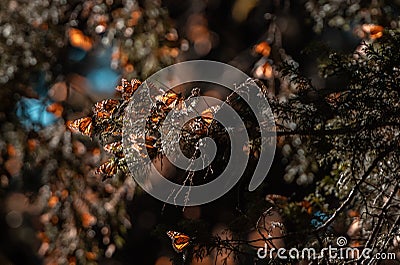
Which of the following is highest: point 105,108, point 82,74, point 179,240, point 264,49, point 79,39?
point 105,108

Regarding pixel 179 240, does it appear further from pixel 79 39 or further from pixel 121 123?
pixel 79 39

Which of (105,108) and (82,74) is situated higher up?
(105,108)

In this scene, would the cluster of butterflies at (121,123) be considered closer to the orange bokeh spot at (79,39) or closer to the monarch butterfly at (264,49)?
the monarch butterfly at (264,49)

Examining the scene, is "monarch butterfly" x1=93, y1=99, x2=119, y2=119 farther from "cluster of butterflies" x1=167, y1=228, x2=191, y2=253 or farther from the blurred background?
the blurred background

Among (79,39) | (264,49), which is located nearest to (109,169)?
(264,49)

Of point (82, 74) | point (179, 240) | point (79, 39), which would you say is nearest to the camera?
point (179, 240)

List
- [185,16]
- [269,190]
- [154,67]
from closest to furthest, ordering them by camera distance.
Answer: [269,190] < [154,67] < [185,16]

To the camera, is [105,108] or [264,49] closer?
[105,108]

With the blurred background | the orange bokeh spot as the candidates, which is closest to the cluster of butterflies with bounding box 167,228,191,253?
the blurred background

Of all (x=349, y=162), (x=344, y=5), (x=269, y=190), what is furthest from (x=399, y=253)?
(x=344, y=5)

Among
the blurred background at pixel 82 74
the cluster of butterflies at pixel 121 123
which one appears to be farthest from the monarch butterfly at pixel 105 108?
the blurred background at pixel 82 74

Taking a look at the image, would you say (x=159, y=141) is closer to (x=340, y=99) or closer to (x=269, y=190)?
(x=340, y=99)
